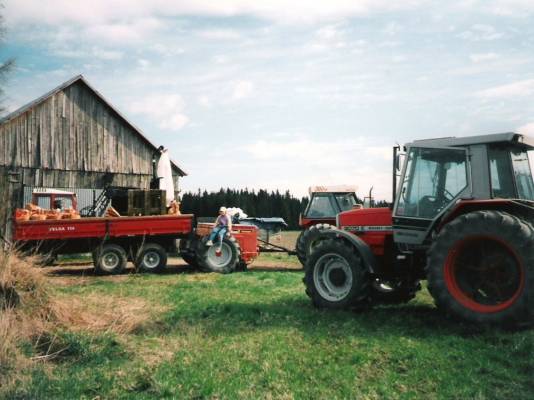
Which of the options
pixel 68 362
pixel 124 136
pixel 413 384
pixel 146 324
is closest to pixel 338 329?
pixel 413 384

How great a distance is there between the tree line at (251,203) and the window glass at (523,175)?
37106 millimetres

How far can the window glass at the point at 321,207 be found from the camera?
15.4 meters

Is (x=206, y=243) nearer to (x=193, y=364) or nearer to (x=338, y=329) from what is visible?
(x=338, y=329)

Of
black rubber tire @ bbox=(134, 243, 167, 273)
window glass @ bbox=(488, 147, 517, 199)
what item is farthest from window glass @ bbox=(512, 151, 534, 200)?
black rubber tire @ bbox=(134, 243, 167, 273)

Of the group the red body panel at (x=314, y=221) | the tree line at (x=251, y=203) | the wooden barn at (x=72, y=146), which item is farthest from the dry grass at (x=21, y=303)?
the tree line at (x=251, y=203)

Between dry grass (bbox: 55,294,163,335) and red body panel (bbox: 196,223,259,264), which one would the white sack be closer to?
red body panel (bbox: 196,223,259,264)

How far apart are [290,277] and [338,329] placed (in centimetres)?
615

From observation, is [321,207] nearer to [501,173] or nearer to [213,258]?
[213,258]

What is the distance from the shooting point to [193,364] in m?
5.52

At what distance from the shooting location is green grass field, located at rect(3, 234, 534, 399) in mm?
4789

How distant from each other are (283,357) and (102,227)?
31.2ft

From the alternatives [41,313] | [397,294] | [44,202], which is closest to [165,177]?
[44,202]

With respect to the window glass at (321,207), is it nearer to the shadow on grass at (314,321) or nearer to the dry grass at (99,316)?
the shadow on grass at (314,321)

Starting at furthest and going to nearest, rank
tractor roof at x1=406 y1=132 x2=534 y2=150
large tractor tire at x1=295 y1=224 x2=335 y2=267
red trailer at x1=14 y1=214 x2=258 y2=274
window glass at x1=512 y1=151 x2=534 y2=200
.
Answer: red trailer at x1=14 y1=214 x2=258 y2=274, large tractor tire at x1=295 y1=224 x2=335 y2=267, window glass at x1=512 y1=151 x2=534 y2=200, tractor roof at x1=406 y1=132 x2=534 y2=150
